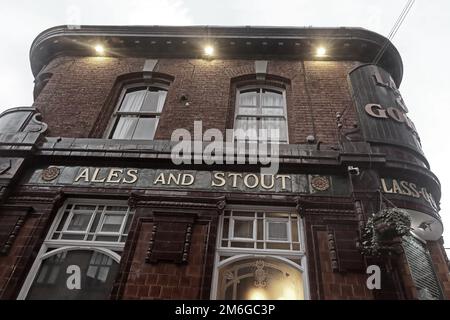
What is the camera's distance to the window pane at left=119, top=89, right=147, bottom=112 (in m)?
8.10

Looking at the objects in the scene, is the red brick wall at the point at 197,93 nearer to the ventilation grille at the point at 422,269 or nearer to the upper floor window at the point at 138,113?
the upper floor window at the point at 138,113

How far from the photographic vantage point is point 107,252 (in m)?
5.30

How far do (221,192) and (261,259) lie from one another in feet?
4.63

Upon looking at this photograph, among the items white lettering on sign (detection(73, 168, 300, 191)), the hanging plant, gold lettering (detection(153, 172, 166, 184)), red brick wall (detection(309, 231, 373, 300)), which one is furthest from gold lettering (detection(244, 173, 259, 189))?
the hanging plant

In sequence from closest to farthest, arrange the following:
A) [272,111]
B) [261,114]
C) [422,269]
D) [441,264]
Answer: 1. [422,269]
2. [441,264]
3. [261,114]
4. [272,111]

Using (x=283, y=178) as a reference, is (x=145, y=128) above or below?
above

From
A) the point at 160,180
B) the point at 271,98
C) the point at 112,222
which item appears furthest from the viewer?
the point at 271,98

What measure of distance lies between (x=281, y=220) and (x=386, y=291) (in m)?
1.95

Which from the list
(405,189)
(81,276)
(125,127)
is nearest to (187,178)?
(81,276)

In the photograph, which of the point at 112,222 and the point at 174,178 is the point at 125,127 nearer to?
the point at 174,178

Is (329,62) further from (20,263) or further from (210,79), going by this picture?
(20,263)

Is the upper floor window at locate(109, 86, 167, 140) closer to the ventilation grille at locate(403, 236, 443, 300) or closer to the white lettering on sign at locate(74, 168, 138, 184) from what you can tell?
the white lettering on sign at locate(74, 168, 138, 184)

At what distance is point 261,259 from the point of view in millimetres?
5203
